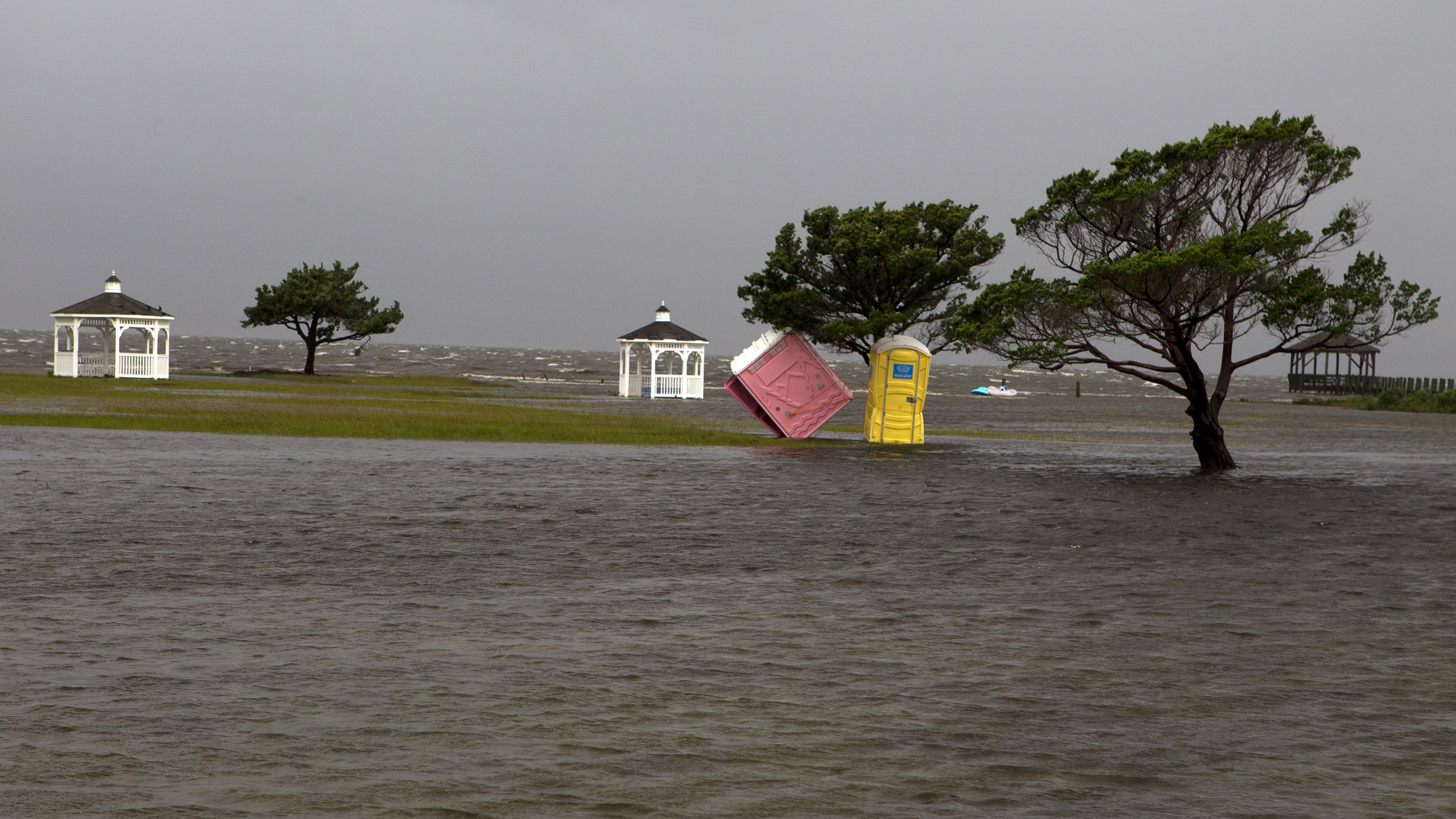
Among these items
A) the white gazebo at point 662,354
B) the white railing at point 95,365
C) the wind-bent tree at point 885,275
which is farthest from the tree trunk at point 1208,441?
the white railing at point 95,365

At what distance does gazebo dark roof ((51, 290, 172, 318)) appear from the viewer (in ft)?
185

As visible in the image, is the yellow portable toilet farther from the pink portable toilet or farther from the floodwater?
the floodwater

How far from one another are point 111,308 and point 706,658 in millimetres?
57939

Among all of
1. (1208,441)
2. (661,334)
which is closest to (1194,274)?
(1208,441)

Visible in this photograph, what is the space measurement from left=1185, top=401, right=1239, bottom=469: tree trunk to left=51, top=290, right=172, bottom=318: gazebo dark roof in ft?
161

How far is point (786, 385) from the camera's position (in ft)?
102

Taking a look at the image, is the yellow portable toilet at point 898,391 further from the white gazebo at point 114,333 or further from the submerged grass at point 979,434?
the white gazebo at point 114,333

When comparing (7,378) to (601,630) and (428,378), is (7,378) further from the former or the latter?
(601,630)

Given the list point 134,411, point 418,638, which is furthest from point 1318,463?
point 134,411

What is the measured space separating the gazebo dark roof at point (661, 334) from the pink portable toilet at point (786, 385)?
73.7ft

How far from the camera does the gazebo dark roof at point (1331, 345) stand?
78.3 ft

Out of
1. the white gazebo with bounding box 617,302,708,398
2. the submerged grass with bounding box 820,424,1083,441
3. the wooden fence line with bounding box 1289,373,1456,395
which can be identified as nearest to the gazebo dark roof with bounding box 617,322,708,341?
the white gazebo with bounding box 617,302,708,398

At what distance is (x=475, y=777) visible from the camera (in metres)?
4.93

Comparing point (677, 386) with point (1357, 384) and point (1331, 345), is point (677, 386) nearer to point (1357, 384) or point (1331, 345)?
point (1331, 345)
